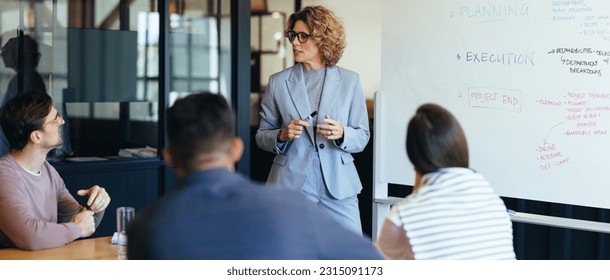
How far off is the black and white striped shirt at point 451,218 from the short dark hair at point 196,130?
0.57 m

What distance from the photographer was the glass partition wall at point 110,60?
4422 mm

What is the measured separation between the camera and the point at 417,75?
4.07 m

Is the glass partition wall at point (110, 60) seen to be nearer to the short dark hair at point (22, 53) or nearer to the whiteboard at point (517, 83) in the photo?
the short dark hair at point (22, 53)

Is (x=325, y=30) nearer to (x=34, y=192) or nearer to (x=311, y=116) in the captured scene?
(x=311, y=116)

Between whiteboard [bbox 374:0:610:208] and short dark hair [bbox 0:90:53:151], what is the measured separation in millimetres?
1779

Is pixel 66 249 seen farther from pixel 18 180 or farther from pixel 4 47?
pixel 4 47

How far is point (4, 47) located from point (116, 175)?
882 millimetres

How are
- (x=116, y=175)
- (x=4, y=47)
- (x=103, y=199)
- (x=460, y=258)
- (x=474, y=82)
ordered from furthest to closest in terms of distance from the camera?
1. (x=116, y=175)
2. (x=4, y=47)
3. (x=474, y=82)
4. (x=103, y=199)
5. (x=460, y=258)

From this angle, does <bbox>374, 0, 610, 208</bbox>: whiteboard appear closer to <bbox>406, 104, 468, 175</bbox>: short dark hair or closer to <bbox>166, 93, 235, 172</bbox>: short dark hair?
<bbox>406, 104, 468, 175</bbox>: short dark hair

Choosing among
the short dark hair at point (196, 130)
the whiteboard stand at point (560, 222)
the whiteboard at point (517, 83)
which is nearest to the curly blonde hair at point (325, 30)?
the whiteboard at point (517, 83)

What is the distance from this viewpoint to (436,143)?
2.13m

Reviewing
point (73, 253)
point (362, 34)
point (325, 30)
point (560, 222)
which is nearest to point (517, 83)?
point (560, 222)
